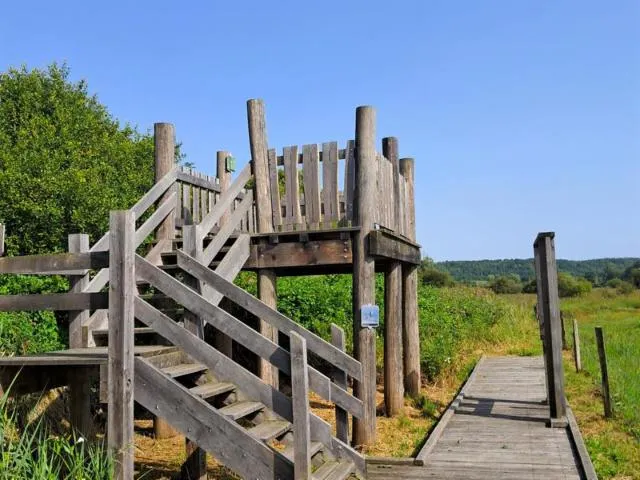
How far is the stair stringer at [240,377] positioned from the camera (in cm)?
537

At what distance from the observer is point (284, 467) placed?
17.0ft

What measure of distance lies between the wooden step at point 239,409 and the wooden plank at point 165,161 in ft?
10.8

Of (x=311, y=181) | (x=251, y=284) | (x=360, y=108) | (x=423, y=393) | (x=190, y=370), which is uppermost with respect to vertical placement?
(x=360, y=108)

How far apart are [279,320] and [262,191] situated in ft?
11.0

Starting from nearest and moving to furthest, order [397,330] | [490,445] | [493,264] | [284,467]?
[284,467]
[490,445]
[397,330]
[493,264]

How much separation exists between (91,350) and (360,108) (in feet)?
14.4

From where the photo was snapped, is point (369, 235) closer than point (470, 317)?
Yes

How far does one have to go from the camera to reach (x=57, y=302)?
625 centimetres

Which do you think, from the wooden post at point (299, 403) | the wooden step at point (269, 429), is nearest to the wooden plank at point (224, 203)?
the wooden step at point (269, 429)

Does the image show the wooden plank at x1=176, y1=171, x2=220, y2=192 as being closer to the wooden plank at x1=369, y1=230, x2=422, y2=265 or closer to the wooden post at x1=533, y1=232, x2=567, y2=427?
the wooden plank at x1=369, y1=230, x2=422, y2=265

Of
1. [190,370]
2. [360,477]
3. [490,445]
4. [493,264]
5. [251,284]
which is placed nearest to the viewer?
[360,477]

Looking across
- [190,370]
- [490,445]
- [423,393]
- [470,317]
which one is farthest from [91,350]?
[470,317]

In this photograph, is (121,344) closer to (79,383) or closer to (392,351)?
(79,383)

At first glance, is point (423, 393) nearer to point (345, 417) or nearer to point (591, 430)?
point (591, 430)
